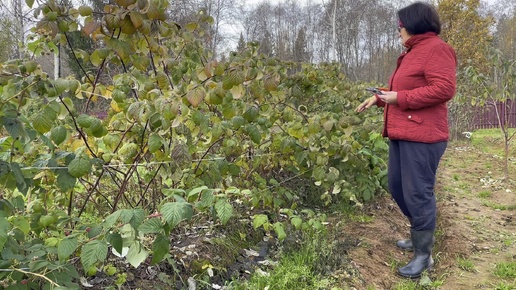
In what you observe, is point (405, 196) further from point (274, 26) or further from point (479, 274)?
point (274, 26)

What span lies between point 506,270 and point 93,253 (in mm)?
2712

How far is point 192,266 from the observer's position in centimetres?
243

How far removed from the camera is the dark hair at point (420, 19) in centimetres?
254

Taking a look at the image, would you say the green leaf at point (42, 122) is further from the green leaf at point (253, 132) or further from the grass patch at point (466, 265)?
the grass patch at point (466, 265)

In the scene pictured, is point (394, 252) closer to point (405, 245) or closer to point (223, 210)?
point (405, 245)

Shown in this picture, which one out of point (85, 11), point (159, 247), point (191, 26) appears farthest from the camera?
point (191, 26)

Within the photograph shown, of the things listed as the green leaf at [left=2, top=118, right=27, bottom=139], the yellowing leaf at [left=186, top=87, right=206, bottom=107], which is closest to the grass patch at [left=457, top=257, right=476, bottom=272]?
the yellowing leaf at [left=186, top=87, right=206, bottom=107]

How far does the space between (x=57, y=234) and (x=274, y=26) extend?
3973 centimetres

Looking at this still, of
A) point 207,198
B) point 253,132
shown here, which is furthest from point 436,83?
point 207,198

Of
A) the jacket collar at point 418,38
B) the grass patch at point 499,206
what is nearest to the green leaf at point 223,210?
the jacket collar at point 418,38

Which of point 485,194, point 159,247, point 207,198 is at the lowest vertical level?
point 485,194

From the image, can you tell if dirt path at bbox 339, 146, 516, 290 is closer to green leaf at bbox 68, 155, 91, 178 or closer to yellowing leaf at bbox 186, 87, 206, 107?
yellowing leaf at bbox 186, 87, 206, 107

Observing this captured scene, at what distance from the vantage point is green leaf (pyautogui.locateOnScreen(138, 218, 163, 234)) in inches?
54.6

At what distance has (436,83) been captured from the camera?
243 cm
